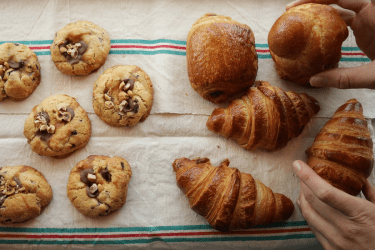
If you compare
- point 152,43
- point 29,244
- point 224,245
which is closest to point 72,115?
point 152,43

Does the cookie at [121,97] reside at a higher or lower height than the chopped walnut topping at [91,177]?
higher

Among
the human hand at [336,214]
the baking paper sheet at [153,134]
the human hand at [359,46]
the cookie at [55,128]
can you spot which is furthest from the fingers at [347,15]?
the cookie at [55,128]

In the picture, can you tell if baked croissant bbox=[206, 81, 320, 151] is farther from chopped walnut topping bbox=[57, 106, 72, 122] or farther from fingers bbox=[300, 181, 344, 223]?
chopped walnut topping bbox=[57, 106, 72, 122]

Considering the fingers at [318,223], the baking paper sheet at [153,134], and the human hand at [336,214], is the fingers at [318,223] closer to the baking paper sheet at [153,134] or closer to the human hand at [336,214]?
the human hand at [336,214]

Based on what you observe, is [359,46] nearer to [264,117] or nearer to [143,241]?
[264,117]

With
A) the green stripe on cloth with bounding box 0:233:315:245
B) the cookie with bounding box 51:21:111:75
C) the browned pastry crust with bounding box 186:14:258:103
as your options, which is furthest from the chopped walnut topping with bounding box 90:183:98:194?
the browned pastry crust with bounding box 186:14:258:103
